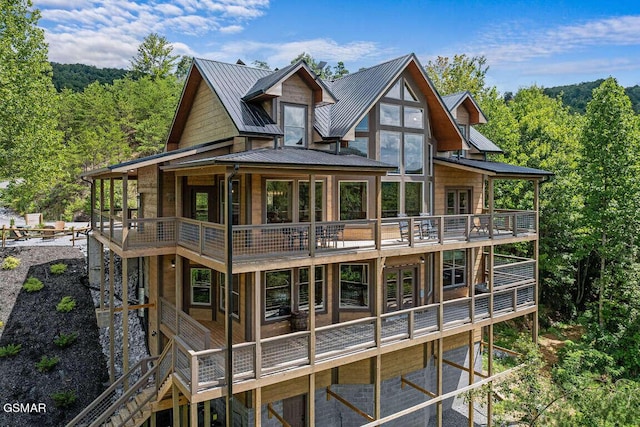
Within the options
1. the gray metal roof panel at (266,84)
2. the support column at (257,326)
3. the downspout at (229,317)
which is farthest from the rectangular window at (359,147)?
the support column at (257,326)

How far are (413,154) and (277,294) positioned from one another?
7.94m

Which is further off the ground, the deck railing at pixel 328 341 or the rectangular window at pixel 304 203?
the rectangular window at pixel 304 203

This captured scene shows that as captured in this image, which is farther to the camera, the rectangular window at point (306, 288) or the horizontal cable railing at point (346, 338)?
the rectangular window at point (306, 288)

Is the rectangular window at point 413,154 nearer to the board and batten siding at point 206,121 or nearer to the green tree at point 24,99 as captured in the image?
the board and batten siding at point 206,121

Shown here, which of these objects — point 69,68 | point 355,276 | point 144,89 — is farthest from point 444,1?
point 69,68

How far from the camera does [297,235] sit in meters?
13.3

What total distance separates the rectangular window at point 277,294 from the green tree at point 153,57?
53.2 m

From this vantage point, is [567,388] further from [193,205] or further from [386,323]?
[193,205]

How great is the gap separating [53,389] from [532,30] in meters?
32.5

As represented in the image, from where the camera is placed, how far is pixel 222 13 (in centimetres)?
2470

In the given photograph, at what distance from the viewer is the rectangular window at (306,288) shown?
1467 cm

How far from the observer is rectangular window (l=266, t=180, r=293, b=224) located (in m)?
14.3

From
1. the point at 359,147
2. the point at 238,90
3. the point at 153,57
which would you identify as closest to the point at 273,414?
the point at 359,147

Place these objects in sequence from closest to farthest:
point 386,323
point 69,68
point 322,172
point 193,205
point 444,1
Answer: point 322,172 → point 386,323 → point 193,205 → point 444,1 → point 69,68
